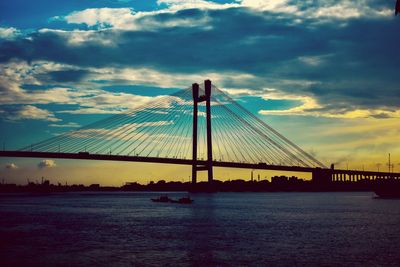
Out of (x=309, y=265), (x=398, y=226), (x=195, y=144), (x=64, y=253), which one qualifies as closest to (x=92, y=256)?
(x=64, y=253)

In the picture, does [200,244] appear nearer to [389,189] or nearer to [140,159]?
[140,159]

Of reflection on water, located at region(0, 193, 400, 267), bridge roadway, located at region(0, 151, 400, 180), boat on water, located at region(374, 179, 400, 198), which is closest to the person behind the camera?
reflection on water, located at region(0, 193, 400, 267)

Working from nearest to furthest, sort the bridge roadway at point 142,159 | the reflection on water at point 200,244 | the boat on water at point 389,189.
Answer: the reflection on water at point 200,244 → the bridge roadway at point 142,159 → the boat on water at point 389,189

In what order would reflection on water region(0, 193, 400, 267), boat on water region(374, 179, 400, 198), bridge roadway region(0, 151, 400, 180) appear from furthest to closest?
boat on water region(374, 179, 400, 198), bridge roadway region(0, 151, 400, 180), reflection on water region(0, 193, 400, 267)

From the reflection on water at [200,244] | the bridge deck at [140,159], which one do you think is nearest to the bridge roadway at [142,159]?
the bridge deck at [140,159]

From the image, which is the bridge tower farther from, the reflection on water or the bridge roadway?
the reflection on water

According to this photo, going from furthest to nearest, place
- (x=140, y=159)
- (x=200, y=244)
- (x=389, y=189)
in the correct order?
(x=389, y=189), (x=140, y=159), (x=200, y=244)

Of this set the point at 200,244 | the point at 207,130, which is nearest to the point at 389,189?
the point at 207,130

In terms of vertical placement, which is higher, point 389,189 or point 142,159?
point 142,159

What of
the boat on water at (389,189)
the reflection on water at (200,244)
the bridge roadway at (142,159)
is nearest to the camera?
the reflection on water at (200,244)

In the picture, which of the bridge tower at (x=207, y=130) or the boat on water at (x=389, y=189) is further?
the boat on water at (x=389, y=189)

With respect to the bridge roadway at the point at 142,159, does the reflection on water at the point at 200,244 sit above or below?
below

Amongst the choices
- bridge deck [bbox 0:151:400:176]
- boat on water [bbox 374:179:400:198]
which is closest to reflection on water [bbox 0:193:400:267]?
bridge deck [bbox 0:151:400:176]

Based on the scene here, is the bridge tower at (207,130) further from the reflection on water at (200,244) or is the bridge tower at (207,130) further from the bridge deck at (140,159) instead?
the reflection on water at (200,244)
